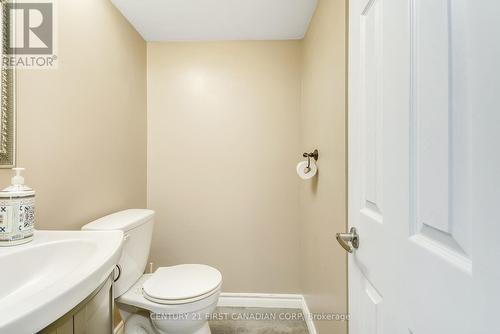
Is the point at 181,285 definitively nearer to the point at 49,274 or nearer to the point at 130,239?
the point at 130,239

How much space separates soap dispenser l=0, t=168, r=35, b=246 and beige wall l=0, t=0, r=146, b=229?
158 millimetres

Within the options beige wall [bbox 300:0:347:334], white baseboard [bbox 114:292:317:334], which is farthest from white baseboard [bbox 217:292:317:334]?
beige wall [bbox 300:0:347:334]

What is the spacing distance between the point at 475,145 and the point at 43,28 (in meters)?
1.51

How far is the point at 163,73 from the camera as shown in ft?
6.32

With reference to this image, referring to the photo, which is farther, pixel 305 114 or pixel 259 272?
pixel 259 272

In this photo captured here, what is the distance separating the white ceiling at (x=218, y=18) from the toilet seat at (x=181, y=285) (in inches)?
65.1

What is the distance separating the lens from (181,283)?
1308 mm

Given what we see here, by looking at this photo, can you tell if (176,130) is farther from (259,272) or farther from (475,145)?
(475,145)

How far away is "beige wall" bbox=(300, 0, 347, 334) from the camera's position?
3.50 feet

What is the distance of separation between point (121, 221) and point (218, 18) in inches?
56.7

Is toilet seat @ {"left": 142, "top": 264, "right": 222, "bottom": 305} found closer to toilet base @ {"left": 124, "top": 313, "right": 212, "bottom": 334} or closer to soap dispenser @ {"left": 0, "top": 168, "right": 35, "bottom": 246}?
toilet base @ {"left": 124, "top": 313, "right": 212, "bottom": 334}

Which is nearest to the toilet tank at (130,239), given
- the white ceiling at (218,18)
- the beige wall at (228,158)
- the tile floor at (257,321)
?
the beige wall at (228,158)

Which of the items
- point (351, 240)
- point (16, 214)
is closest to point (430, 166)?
point (351, 240)

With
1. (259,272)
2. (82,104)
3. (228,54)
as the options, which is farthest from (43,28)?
(259,272)
